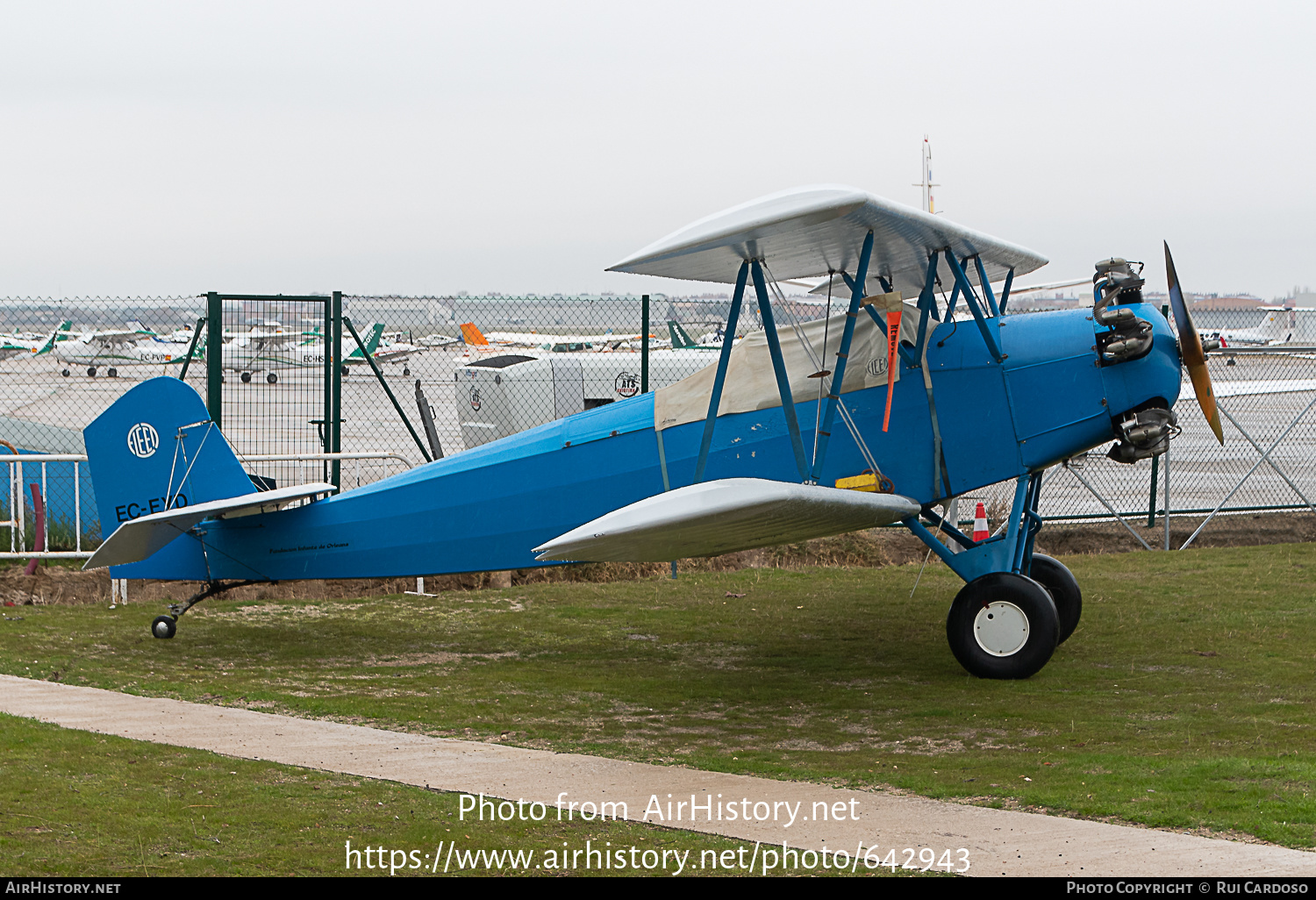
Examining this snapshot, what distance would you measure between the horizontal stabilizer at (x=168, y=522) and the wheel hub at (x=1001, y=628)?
4.79 meters

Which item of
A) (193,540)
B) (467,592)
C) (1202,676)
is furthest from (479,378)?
(1202,676)

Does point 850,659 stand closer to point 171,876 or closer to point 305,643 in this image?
point 305,643

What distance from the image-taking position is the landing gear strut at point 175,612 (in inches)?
349

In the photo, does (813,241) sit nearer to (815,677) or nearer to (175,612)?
(815,677)

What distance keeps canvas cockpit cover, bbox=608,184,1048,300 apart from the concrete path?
9.14ft

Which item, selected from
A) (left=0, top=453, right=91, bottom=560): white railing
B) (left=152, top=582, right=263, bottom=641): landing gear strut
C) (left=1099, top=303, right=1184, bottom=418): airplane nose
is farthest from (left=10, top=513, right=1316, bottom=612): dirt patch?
(left=1099, top=303, right=1184, bottom=418): airplane nose

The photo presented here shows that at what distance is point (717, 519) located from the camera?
6.33 meters

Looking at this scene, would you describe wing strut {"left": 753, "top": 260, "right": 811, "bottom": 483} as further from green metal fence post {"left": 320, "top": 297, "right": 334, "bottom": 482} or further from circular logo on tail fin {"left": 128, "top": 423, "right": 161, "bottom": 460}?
green metal fence post {"left": 320, "top": 297, "right": 334, "bottom": 482}

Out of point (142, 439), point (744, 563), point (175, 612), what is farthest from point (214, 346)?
point (744, 563)

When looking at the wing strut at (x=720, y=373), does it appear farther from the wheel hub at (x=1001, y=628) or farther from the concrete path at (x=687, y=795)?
the concrete path at (x=687, y=795)

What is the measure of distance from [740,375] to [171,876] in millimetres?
5157

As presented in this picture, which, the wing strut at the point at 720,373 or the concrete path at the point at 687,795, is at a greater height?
the wing strut at the point at 720,373

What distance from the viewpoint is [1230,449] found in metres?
23.9

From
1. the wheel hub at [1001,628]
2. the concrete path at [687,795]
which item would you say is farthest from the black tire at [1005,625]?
the concrete path at [687,795]
